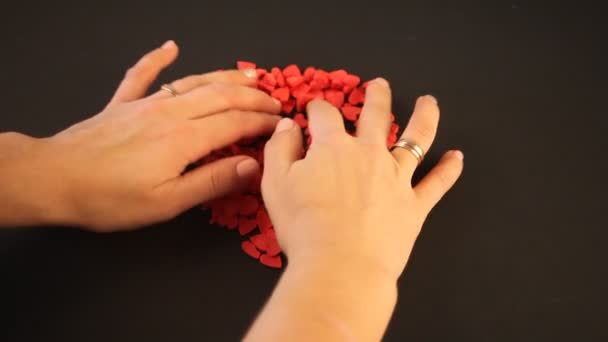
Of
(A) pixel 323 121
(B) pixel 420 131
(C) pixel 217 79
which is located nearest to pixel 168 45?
(C) pixel 217 79

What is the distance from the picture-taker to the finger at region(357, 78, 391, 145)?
2.30 ft

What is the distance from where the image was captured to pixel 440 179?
748 millimetres

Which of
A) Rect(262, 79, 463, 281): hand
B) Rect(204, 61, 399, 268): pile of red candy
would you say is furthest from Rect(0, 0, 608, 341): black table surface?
Rect(262, 79, 463, 281): hand

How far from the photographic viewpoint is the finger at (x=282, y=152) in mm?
649

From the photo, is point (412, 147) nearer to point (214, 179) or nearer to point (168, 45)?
Result: point (214, 179)

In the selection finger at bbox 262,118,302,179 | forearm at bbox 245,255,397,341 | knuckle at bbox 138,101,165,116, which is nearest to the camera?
forearm at bbox 245,255,397,341

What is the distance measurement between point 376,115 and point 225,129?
23 centimetres

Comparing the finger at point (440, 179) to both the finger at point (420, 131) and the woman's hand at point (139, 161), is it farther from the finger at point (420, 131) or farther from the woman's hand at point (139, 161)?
the woman's hand at point (139, 161)

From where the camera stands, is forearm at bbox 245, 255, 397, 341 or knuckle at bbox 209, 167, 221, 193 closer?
forearm at bbox 245, 255, 397, 341

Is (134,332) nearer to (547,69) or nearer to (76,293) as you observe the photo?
(76,293)

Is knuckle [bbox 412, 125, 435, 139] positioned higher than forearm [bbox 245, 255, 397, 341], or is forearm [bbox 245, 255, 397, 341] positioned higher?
knuckle [bbox 412, 125, 435, 139]

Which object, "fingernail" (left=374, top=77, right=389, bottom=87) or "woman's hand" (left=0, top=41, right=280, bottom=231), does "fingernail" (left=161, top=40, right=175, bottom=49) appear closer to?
"woman's hand" (left=0, top=41, right=280, bottom=231)

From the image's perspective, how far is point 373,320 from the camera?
0.53 meters

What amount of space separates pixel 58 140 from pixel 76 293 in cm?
21
